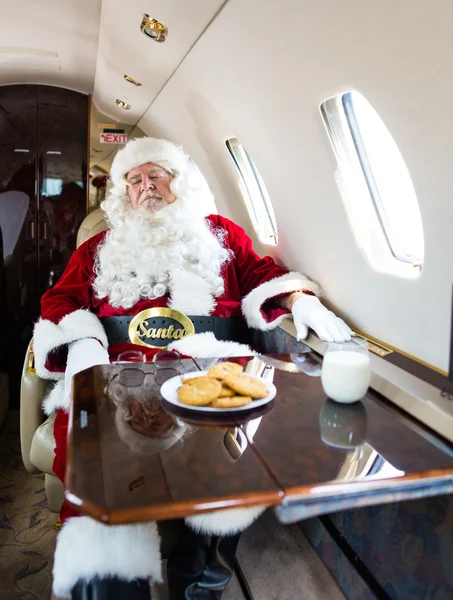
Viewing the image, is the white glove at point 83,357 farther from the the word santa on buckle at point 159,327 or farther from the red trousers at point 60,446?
the the word santa on buckle at point 159,327

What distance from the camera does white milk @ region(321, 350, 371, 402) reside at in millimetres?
1226

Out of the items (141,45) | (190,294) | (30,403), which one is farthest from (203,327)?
(141,45)

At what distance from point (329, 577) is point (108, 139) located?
3.19 m

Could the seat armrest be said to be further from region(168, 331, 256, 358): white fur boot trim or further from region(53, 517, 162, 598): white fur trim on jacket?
region(53, 517, 162, 598): white fur trim on jacket

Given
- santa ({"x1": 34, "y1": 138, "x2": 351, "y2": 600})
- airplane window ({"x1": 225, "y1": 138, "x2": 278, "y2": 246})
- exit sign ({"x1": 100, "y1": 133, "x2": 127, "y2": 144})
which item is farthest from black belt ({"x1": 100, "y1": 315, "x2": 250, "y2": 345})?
exit sign ({"x1": 100, "y1": 133, "x2": 127, "y2": 144})

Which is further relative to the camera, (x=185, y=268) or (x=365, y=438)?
(x=185, y=268)

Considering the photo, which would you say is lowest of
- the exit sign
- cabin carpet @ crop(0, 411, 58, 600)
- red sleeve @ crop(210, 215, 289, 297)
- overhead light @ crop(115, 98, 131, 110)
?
cabin carpet @ crop(0, 411, 58, 600)

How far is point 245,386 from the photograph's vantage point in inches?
48.0

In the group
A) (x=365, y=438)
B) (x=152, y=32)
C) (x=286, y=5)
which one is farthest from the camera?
(x=152, y=32)

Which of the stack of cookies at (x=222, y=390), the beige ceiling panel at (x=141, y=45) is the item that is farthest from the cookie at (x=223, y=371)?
the beige ceiling panel at (x=141, y=45)

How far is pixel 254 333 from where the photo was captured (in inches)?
94.9

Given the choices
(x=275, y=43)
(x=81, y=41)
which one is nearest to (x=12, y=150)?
(x=81, y=41)

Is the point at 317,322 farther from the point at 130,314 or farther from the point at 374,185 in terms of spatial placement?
the point at 130,314

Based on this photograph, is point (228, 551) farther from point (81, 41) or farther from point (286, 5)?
point (81, 41)
